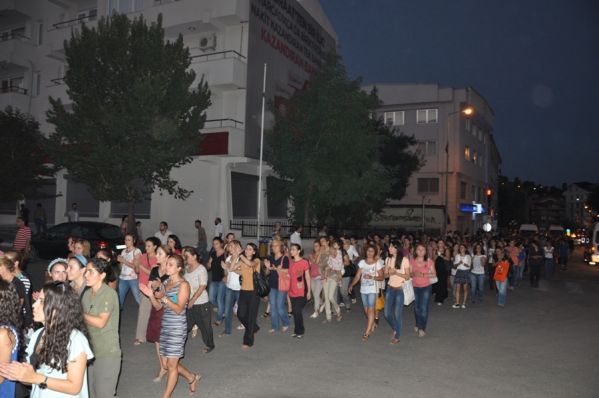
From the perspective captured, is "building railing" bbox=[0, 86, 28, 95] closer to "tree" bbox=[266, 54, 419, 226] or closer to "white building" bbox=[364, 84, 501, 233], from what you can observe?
"tree" bbox=[266, 54, 419, 226]

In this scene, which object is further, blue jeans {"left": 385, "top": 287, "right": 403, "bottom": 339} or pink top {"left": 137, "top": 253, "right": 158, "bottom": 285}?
blue jeans {"left": 385, "top": 287, "right": 403, "bottom": 339}

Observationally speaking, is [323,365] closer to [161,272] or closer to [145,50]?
[161,272]

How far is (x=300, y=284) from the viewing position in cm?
941

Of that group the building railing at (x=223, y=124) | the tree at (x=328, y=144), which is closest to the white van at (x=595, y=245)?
the tree at (x=328, y=144)

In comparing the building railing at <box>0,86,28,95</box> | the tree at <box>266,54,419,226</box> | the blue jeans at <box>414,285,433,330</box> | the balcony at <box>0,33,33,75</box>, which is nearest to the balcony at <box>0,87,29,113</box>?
the building railing at <box>0,86,28,95</box>

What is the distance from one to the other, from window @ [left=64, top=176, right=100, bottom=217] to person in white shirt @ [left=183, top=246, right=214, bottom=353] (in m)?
22.3

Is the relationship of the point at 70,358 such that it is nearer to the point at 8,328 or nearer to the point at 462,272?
the point at 8,328

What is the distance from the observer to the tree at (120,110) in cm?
1922

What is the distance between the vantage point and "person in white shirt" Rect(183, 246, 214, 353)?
7469mm

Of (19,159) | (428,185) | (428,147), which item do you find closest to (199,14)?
(19,159)

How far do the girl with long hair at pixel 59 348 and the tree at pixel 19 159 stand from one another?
2418 centimetres

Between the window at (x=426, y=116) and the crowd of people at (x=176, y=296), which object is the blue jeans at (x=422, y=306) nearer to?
the crowd of people at (x=176, y=296)

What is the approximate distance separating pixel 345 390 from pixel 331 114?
17.2m

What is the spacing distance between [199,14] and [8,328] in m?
22.7
